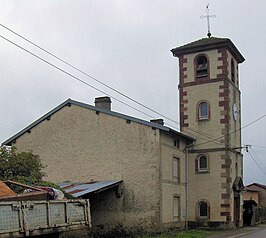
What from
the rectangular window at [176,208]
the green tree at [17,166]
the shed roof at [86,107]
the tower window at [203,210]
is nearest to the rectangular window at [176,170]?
the rectangular window at [176,208]

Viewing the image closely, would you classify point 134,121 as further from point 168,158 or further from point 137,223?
point 137,223

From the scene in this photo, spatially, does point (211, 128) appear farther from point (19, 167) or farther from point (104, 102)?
point (19, 167)

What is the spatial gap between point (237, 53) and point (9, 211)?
85.0 feet

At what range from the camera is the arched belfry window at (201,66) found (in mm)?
32062

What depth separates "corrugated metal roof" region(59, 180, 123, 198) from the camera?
910 inches


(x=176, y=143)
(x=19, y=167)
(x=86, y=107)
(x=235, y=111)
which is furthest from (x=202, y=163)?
(x=19, y=167)

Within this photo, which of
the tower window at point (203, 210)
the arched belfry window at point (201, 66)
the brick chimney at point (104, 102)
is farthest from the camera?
the arched belfry window at point (201, 66)

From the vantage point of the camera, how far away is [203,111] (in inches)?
1254

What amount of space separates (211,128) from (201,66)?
4.20m

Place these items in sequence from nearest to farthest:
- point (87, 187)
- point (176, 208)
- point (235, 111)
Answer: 1. point (87, 187)
2. point (176, 208)
3. point (235, 111)

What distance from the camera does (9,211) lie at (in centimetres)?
1036

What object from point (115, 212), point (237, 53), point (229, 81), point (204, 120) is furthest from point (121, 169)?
point (237, 53)

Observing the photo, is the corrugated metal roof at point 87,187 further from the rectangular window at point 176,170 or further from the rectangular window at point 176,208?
the rectangular window at point 176,208

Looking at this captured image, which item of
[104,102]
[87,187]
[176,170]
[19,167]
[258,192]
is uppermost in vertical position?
[104,102]
